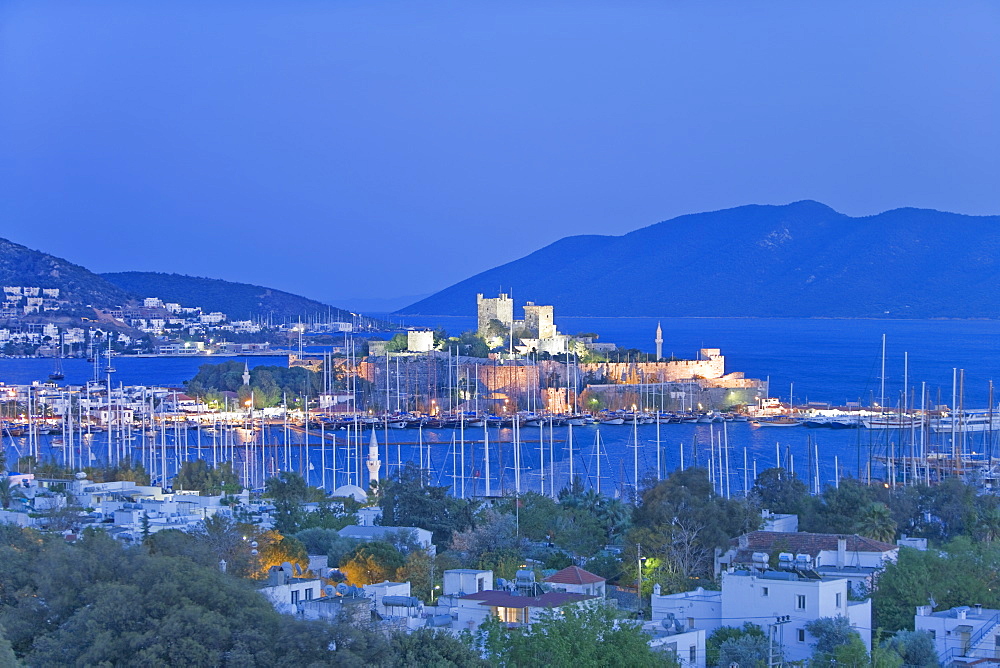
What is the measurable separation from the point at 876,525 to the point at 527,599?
314 inches

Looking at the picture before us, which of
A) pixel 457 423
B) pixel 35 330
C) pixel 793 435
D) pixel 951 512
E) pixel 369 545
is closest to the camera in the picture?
pixel 369 545

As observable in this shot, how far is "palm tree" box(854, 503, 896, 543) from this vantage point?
21.9 metres

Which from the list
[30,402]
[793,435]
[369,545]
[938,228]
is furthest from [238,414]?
[938,228]

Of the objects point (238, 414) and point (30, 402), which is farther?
point (238, 414)

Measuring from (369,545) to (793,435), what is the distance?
128ft

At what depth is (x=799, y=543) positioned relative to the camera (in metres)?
19.7

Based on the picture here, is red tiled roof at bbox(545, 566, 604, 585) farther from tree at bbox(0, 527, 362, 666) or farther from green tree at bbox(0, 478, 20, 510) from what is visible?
green tree at bbox(0, 478, 20, 510)

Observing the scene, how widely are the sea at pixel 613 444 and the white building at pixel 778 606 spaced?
1770 centimetres

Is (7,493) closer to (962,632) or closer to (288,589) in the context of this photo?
(288,589)

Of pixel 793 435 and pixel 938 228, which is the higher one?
pixel 938 228

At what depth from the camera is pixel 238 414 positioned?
64.1 meters

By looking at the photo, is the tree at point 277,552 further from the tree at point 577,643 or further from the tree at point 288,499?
the tree at point 577,643

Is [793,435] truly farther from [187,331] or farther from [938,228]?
[938,228]

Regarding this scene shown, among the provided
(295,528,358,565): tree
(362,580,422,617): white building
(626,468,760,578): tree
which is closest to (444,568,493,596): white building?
(362,580,422,617): white building
